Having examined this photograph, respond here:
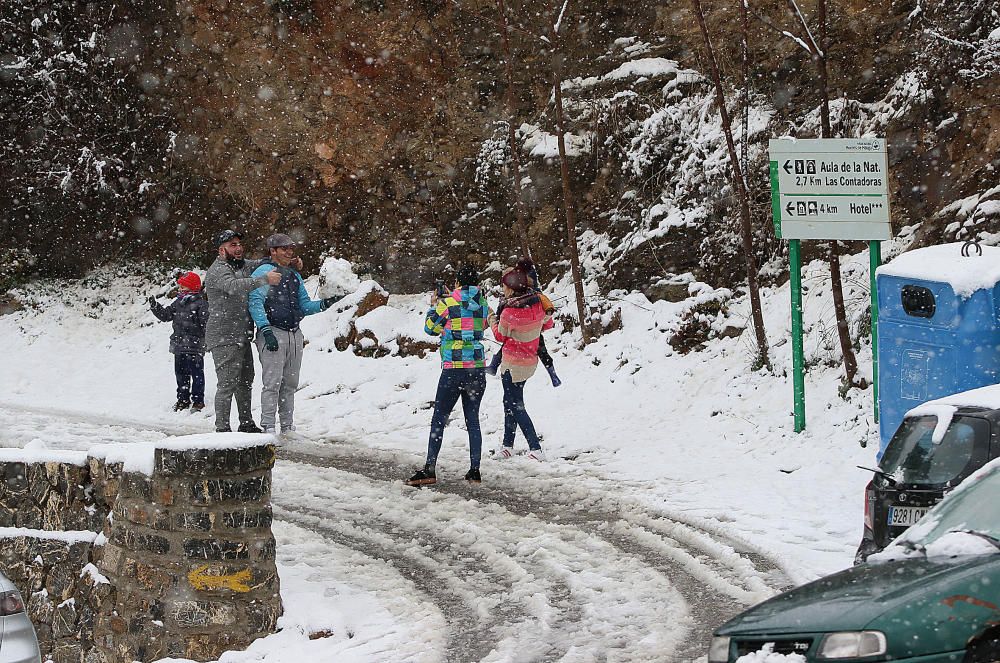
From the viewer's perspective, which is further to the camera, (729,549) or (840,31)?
(840,31)

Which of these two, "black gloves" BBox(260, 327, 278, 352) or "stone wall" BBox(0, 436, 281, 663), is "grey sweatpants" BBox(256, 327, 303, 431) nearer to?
"black gloves" BBox(260, 327, 278, 352)

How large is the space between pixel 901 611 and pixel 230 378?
847cm

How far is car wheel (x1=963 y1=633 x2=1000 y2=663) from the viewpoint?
12.0ft

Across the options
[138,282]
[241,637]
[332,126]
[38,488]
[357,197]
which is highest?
[332,126]

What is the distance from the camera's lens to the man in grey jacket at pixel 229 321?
10.8 metres

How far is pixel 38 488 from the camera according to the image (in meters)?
7.91

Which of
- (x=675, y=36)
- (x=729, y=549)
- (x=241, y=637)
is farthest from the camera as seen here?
(x=675, y=36)

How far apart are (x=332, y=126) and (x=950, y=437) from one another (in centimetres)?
A: 1534

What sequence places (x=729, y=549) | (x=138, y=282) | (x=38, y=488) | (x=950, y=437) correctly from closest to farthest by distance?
(x=950, y=437) < (x=729, y=549) < (x=38, y=488) < (x=138, y=282)

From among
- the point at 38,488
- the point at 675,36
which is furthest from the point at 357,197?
the point at 38,488

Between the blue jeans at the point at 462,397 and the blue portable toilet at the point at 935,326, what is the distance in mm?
3445

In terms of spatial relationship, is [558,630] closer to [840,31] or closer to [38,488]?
[38,488]

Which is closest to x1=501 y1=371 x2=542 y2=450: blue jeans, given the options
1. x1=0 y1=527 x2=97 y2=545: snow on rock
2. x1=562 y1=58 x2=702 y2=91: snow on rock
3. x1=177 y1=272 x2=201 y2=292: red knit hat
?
x1=0 y1=527 x2=97 y2=545: snow on rock

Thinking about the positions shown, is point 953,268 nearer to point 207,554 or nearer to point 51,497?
point 207,554
